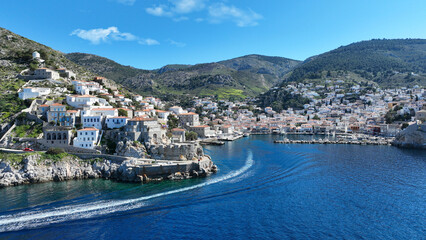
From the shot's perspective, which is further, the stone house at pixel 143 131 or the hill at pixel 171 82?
the hill at pixel 171 82

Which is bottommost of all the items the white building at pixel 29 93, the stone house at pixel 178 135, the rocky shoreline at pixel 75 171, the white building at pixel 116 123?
the rocky shoreline at pixel 75 171

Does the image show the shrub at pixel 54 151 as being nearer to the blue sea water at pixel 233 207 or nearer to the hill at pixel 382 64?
the blue sea water at pixel 233 207

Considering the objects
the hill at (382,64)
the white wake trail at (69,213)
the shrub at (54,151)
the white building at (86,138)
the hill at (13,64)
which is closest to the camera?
the white wake trail at (69,213)

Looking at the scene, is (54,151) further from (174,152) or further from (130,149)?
(174,152)

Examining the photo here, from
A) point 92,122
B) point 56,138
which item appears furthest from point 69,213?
point 92,122

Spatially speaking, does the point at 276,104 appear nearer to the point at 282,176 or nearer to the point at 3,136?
the point at 282,176

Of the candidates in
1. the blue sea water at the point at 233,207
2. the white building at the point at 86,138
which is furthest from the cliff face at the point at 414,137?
the white building at the point at 86,138

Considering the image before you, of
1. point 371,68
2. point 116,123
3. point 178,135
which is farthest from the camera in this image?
point 371,68
